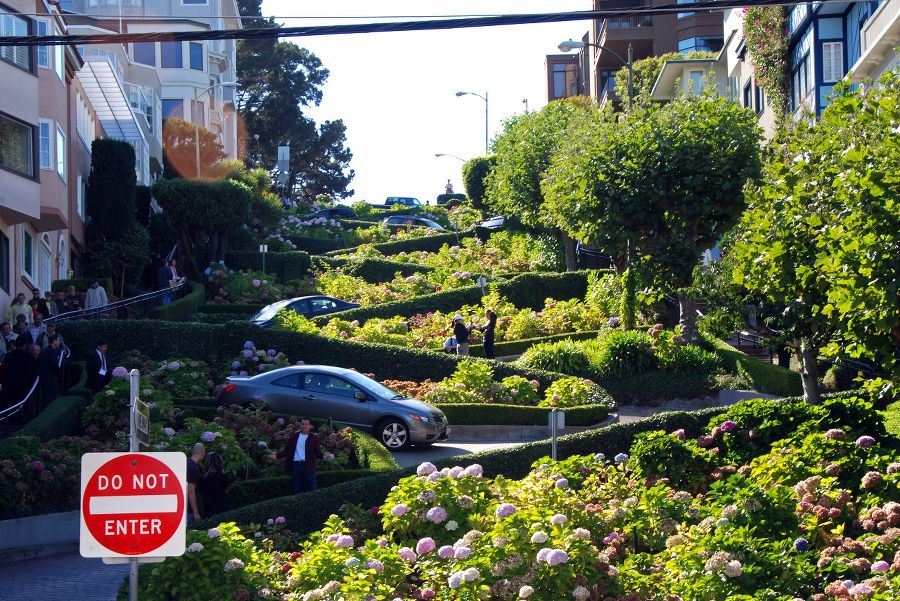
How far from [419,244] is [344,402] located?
29.5 meters

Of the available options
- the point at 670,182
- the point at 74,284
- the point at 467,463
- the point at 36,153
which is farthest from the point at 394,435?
the point at 74,284

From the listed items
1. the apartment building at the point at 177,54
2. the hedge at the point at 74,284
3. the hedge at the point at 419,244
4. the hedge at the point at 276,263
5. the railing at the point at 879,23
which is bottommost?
the hedge at the point at 74,284

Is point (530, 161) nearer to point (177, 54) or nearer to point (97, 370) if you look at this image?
point (97, 370)

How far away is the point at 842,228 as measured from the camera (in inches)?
401

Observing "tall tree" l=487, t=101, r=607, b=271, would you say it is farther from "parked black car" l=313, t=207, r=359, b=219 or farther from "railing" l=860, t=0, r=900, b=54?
"parked black car" l=313, t=207, r=359, b=219

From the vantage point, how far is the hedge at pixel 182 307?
25.9 m

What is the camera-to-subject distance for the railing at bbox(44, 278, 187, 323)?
22375mm

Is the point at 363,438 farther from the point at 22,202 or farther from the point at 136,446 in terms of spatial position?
the point at 22,202

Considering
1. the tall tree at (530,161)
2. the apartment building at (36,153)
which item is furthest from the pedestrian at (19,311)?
the tall tree at (530,161)

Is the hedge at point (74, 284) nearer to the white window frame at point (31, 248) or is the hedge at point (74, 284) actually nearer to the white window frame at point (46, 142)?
the white window frame at point (31, 248)

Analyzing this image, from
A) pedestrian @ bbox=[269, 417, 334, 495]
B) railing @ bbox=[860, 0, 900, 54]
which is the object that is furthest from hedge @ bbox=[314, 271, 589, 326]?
pedestrian @ bbox=[269, 417, 334, 495]

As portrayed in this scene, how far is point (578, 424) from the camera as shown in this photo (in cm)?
1673

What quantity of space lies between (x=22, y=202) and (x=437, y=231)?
30836 mm

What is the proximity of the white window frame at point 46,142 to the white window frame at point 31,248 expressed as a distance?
1.63 m
